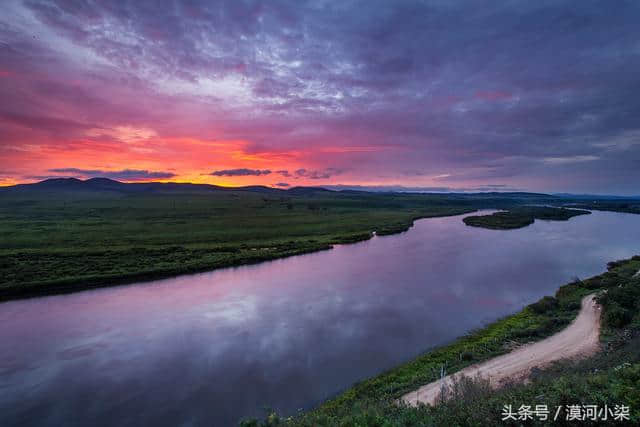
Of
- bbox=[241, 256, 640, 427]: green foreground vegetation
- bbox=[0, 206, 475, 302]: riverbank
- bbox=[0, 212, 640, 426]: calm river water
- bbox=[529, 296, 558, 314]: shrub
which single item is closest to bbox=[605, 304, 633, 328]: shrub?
bbox=[241, 256, 640, 427]: green foreground vegetation

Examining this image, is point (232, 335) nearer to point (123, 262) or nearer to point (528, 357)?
point (528, 357)

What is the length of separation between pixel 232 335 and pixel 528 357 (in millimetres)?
16414

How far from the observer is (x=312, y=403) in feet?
42.3

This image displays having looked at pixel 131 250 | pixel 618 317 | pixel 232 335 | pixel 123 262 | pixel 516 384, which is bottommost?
pixel 232 335

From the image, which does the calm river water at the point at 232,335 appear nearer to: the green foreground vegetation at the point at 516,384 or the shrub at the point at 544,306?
the green foreground vegetation at the point at 516,384

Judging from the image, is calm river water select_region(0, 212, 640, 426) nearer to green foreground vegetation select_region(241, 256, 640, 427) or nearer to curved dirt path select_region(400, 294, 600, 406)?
green foreground vegetation select_region(241, 256, 640, 427)

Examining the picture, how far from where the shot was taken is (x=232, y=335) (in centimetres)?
1880

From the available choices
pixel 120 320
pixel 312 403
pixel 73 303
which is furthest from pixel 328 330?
pixel 73 303

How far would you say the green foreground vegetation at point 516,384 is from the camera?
22.6 ft

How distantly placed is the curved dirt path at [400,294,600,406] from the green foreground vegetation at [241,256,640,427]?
445 mm

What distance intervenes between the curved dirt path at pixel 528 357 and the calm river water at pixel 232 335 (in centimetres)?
356

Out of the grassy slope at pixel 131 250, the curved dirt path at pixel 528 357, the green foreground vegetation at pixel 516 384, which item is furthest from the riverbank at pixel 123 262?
the curved dirt path at pixel 528 357

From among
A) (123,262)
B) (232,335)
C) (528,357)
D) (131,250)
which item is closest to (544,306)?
(528,357)

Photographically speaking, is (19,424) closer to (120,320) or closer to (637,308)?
(120,320)
